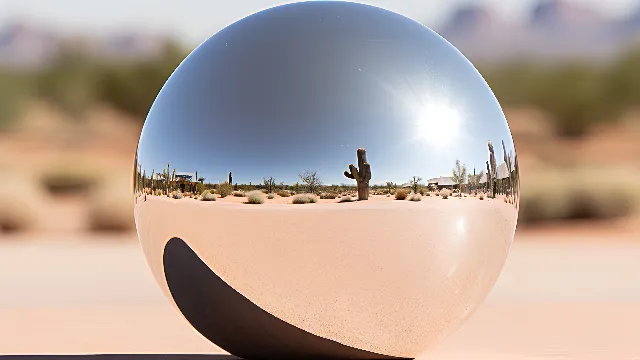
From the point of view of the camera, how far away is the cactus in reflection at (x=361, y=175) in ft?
19.1

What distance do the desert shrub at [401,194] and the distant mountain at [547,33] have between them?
164ft

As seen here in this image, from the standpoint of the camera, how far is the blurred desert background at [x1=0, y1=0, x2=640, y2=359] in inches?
396

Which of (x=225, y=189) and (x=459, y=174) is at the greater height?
(x=459, y=174)

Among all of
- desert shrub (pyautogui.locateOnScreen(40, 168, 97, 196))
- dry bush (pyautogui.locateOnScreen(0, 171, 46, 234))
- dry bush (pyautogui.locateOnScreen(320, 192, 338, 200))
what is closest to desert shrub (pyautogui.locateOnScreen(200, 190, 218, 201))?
dry bush (pyautogui.locateOnScreen(320, 192, 338, 200))

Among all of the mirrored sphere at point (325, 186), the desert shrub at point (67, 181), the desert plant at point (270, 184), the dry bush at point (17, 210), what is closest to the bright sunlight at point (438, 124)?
the mirrored sphere at point (325, 186)

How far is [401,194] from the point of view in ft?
19.6

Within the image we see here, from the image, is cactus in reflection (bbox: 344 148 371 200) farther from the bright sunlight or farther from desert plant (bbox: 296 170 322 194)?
the bright sunlight

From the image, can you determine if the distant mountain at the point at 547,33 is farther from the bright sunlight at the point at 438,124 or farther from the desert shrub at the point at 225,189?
the desert shrub at the point at 225,189

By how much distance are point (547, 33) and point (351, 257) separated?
3377 inches

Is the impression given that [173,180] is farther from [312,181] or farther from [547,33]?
[547,33]

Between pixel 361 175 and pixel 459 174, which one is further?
pixel 459 174

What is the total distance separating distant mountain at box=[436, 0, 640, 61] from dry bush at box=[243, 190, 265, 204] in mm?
50274

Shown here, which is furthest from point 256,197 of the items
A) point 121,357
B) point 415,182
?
point 121,357

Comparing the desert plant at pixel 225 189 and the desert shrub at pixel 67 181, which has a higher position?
the desert shrub at pixel 67 181
